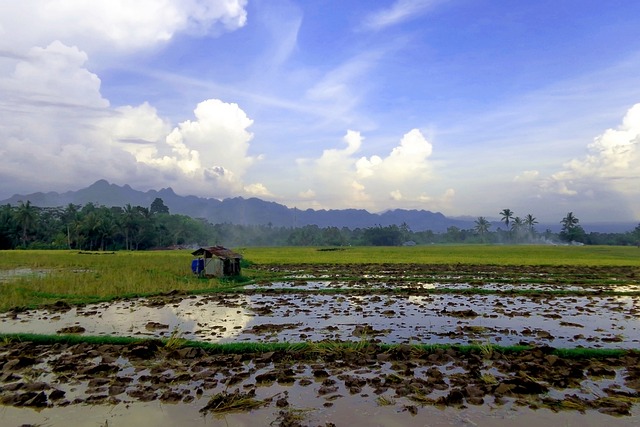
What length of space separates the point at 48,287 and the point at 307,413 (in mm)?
15918

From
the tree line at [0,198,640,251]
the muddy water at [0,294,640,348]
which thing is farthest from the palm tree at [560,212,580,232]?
the muddy water at [0,294,640,348]

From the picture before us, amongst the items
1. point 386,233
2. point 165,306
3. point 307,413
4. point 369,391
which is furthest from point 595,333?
point 386,233

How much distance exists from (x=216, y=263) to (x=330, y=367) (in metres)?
16.4

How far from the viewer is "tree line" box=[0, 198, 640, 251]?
66.9 meters

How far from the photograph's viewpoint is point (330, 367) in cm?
818

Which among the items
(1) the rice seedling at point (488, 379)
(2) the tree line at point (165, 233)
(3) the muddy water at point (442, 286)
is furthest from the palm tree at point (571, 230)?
(1) the rice seedling at point (488, 379)

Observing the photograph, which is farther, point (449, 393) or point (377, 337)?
point (377, 337)

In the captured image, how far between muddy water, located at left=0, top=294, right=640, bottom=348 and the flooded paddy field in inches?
2.3

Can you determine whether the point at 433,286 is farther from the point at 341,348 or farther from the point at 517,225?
the point at 517,225

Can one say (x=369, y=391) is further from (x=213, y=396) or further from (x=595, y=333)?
(x=595, y=333)

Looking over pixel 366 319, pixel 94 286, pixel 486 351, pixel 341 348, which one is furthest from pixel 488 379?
→ pixel 94 286

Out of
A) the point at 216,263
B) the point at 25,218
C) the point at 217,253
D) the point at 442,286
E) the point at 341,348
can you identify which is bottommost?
the point at 442,286

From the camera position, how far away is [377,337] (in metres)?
10.4

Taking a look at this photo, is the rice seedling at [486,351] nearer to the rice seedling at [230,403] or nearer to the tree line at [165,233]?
the rice seedling at [230,403]
